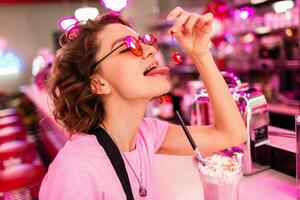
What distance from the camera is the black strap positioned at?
112 cm

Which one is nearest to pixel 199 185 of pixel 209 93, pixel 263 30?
pixel 209 93

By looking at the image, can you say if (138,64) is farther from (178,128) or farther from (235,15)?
(235,15)

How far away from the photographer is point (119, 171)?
1128 mm

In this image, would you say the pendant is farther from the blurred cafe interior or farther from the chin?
the chin

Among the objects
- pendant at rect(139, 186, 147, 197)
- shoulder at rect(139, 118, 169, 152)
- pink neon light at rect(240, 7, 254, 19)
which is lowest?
pendant at rect(139, 186, 147, 197)

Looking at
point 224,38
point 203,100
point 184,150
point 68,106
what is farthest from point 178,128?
point 224,38

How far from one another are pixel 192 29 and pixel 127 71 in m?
0.34

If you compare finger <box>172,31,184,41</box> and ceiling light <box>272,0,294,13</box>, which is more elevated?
ceiling light <box>272,0,294,13</box>

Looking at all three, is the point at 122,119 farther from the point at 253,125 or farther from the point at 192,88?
the point at 192,88

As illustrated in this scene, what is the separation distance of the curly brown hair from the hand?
28 cm

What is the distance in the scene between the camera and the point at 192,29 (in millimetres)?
1312

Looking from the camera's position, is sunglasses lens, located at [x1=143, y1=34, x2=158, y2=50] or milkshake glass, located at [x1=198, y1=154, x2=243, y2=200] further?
sunglasses lens, located at [x1=143, y1=34, x2=158, y2=50]

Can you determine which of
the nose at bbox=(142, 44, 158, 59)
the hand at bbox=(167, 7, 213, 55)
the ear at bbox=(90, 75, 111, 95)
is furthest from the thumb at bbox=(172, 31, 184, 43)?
the ear at bbox=(90, 75, 111, 95)

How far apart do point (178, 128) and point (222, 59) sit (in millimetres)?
4375
